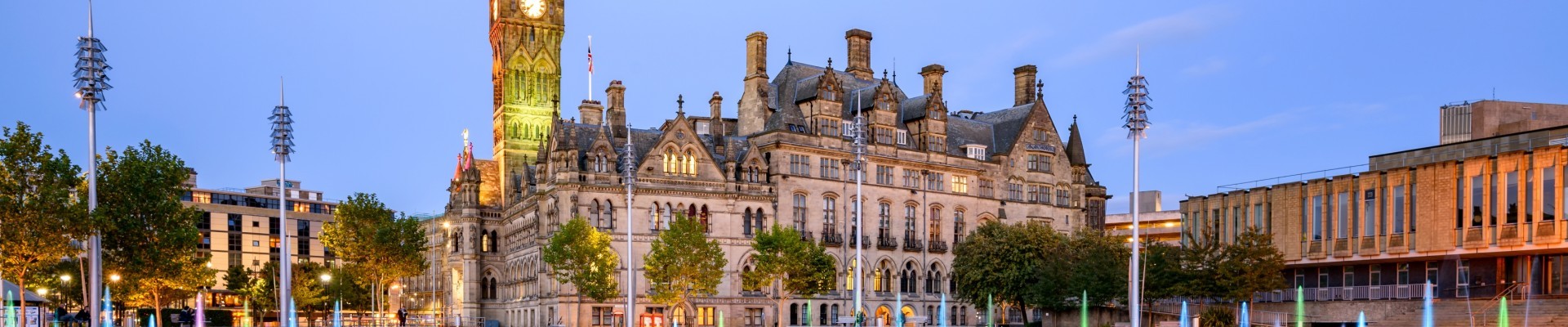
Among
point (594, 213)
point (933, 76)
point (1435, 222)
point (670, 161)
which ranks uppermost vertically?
point (933, 76)

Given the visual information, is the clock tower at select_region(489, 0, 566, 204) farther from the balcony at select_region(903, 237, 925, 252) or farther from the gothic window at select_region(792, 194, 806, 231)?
the balcony at select_region(903, 237, 925, 252)

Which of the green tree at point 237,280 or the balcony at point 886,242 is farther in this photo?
the green tree at point 237,280

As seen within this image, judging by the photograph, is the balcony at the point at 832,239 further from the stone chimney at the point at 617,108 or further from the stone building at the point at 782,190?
the stone chimney at the point at 617,108

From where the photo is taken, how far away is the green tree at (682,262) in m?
80.9

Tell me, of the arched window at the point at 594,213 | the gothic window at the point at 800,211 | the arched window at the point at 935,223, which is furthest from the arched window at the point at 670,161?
the arched window at the point at 935,223

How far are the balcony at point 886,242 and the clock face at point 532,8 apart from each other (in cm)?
3557

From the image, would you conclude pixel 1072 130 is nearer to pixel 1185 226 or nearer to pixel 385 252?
pixel 1185 226

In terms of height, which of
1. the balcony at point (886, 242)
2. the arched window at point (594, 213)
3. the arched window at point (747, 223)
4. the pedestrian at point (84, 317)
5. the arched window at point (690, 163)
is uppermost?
the arched window at point (690, 163)

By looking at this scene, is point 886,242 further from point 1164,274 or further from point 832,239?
point 1164,274

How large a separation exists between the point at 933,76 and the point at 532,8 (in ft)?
103

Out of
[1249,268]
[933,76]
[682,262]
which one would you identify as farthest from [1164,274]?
[933,76]

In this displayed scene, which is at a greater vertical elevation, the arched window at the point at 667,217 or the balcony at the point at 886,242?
the arched window at the point at 667,217

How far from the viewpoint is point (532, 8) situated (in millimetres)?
119125

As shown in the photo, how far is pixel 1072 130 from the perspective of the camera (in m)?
112
